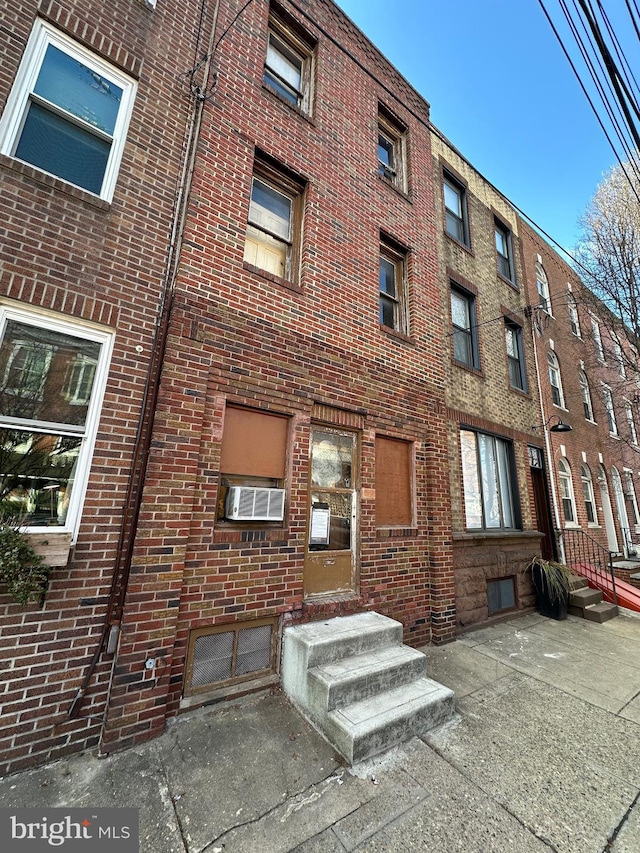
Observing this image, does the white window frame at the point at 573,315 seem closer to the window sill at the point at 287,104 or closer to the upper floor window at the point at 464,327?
the upper floor window at the point at 464,327

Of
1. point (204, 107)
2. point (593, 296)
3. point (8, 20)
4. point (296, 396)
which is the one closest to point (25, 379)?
point (296, 396)

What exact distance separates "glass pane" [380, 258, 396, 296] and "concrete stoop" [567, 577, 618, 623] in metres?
6.84

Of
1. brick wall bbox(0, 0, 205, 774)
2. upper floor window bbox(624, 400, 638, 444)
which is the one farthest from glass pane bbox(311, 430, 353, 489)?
upper floor window bbox(624, 400, 638, 444)

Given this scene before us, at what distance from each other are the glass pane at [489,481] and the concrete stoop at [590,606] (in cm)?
197

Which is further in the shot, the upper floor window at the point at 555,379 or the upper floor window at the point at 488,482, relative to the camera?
the upper floor window at the point at 555,379

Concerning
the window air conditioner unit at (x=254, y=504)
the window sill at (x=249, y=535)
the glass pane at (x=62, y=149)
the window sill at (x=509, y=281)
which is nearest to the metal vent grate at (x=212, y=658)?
the window sill at (x=249, y=535)

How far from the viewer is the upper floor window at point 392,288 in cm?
627

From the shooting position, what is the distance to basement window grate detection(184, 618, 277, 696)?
3.41 m

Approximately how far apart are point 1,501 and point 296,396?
2907 mm

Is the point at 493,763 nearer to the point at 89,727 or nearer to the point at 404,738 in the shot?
the point at 404,738

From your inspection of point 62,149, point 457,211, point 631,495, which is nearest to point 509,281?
point 457,211

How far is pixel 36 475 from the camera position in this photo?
9.85 ft

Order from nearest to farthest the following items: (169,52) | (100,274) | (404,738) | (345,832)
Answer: (345,832) < (404,738) < (100,274) < (169,52)

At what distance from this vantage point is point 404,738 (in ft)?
9.98
